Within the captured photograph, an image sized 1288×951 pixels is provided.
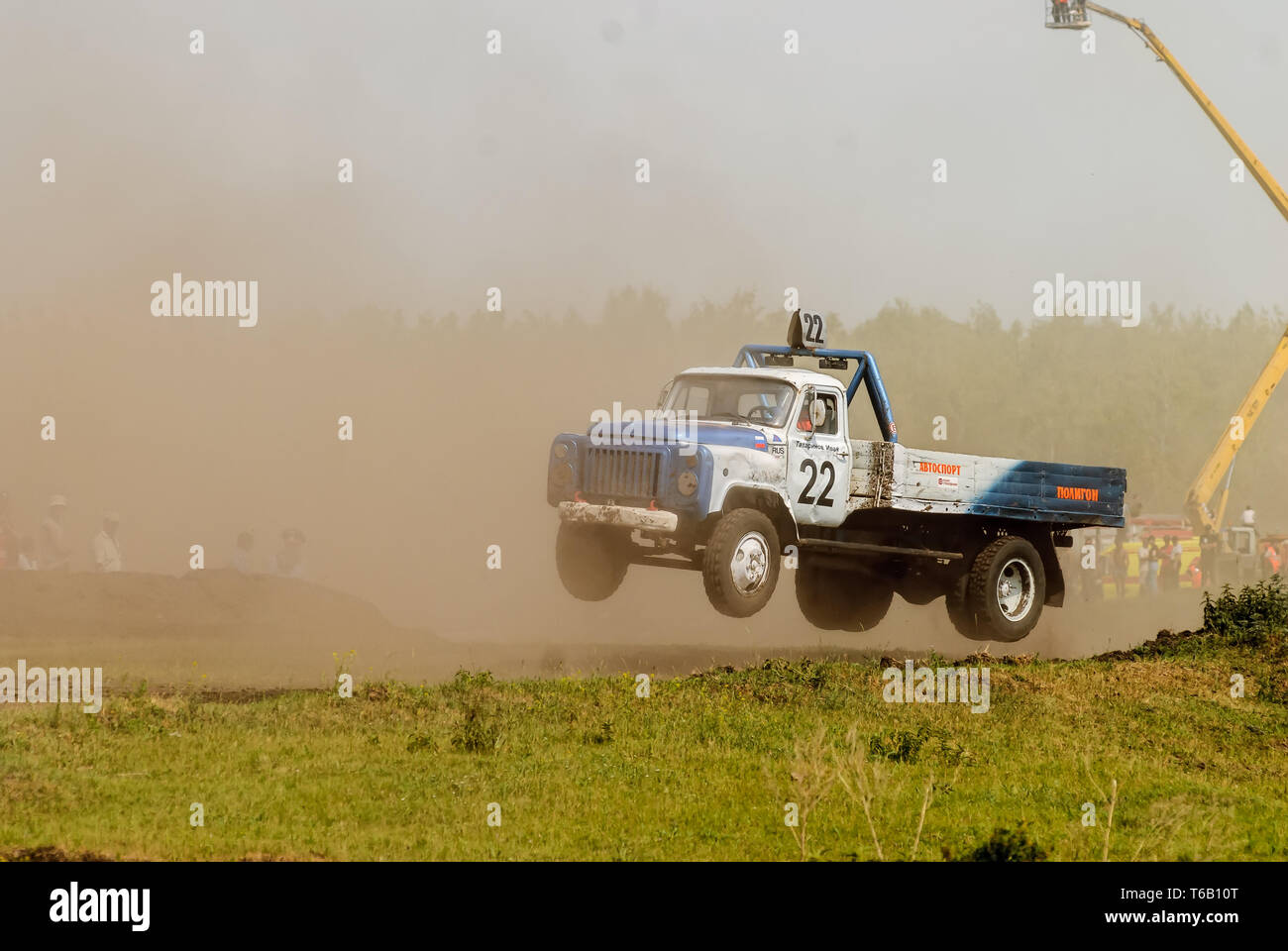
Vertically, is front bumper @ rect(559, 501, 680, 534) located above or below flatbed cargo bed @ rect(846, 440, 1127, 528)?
below

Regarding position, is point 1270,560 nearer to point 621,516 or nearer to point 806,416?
point 806,416

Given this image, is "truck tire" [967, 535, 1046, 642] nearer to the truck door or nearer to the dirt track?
the truck door

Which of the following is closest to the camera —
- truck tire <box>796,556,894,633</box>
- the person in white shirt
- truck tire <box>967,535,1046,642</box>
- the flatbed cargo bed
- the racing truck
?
the racing truck

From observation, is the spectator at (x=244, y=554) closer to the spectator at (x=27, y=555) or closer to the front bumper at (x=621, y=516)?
the spectator at (x=27, y=555)

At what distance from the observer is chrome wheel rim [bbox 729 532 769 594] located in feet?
48.7

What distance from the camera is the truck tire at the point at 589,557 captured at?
624 inches

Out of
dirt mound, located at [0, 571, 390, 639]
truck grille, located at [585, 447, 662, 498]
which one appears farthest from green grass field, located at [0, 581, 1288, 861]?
dirt mound, located at [0, 571, 390, 639]

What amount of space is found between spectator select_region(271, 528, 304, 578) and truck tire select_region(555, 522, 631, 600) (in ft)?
67.3

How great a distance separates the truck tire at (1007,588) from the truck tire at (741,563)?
15.1 feet

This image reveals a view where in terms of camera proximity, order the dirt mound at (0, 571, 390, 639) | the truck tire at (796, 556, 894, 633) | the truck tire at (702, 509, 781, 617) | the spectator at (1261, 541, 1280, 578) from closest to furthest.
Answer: the truck tire at (702, 509, 781, 617)
the truck tire at (796, 556, 894, 633)
the dirt mound at (0, 571, 390, 639)
the spectator at (1261, 541, 1280, 578)

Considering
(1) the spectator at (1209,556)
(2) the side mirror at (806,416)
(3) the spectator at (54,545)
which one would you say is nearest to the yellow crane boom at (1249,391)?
(1) the spectator at (1209,556)

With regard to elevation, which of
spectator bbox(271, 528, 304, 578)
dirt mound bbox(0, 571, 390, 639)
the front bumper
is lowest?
dirt mound bbox(0, 571, 390, 639)

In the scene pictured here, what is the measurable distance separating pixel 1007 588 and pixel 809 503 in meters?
4.35

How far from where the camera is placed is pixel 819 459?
16875mm
